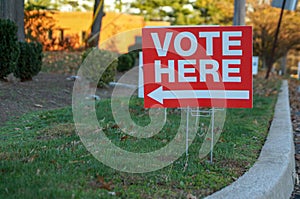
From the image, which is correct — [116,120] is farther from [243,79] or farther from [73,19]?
[73,19]

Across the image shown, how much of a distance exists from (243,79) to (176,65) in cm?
71

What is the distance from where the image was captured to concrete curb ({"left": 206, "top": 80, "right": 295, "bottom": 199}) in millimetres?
4140

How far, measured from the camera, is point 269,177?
4.68 m

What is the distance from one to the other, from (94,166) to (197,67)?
4.85 ft

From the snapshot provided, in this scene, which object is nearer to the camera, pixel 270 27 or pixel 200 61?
pixel 200 61

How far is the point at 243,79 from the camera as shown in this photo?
196 inches

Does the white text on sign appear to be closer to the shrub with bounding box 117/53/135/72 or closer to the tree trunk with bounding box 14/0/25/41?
the tree trunk with bounding box 14/0/25/41

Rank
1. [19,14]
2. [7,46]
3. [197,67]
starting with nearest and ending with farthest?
[197,67] → [7,46] → [19,14]

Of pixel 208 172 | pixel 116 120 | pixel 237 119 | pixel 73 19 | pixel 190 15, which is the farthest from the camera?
pixel 190 15

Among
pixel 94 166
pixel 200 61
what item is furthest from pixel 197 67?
pixel 94 166

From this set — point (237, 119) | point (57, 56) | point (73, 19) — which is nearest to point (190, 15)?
point (73, 19)

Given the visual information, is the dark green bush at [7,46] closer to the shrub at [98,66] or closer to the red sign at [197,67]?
the shrub at [98,66]

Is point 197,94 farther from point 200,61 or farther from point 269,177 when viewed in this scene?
point 269,177

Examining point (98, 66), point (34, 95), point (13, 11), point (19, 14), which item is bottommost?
point (34, 95)
